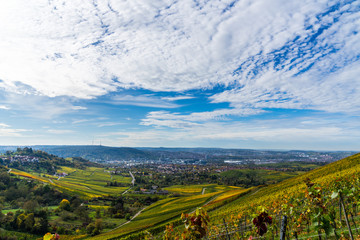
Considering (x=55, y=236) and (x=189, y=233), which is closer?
(x=55, y=236)

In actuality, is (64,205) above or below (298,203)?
below

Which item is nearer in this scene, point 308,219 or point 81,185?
point 308,219

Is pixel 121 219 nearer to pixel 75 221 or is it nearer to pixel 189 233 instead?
pixel 75 221

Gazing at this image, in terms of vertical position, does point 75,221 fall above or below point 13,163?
below

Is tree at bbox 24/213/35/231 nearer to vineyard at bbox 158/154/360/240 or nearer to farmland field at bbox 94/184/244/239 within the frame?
farmland field at bbox 94/184/244/239

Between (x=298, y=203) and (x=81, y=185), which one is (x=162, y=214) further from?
(x=81, y=185)

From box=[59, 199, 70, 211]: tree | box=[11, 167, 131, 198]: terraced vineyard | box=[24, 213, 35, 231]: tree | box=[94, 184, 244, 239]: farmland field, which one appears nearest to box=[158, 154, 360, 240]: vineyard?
box=[94, 184, 244, 239]: farmland field

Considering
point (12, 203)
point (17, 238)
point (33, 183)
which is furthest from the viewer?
point (33, 183)

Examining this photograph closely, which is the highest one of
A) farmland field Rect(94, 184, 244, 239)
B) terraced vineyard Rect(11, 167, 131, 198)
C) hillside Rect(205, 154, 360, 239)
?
hillside Rect(205, 154, 360, 239)

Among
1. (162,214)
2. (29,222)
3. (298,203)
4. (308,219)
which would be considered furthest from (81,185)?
(308,219)

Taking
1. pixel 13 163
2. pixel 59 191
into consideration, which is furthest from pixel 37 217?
pixel 13 163

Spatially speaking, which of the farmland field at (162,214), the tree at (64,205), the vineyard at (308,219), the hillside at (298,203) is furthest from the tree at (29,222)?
the vineyard at (308,219)
